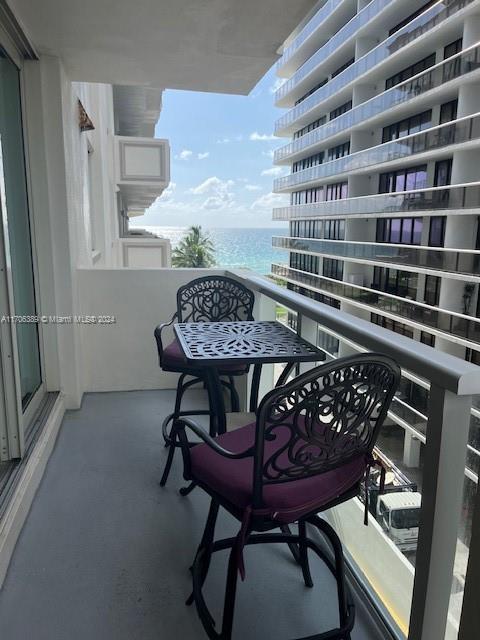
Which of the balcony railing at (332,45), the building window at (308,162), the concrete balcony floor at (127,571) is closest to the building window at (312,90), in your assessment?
the balcony railing at (332,45)

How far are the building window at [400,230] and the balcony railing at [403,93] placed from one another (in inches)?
182

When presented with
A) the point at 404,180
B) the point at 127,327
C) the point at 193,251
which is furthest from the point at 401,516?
the point at 193,251

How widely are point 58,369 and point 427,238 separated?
17.7 meters

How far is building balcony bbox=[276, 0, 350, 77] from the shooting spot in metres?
23.1

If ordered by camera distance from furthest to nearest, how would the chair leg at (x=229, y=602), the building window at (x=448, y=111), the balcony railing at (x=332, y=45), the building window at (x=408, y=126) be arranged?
1. the balcony railing at (x=332, y=45)
2. the building window at (x=408, y=126)
3. the building window at (x=448, y=111)
4. the chair leg at (x=229, y=602)

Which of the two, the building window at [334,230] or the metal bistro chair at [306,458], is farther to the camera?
the building window at [334,230]

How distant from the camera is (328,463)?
1168mm

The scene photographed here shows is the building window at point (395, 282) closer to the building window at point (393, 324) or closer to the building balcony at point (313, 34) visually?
the building window at point (393, 324)

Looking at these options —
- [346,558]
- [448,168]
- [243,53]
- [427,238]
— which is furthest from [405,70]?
[346,558]

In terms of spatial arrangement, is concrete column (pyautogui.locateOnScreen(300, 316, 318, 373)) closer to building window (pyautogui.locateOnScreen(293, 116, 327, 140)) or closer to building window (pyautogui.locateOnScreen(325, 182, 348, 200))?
building window (pyautogui.locateOnScreen(325, 182, 348, 200))

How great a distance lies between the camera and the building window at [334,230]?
78.1ft

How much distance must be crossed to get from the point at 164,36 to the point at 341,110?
24.9 meters

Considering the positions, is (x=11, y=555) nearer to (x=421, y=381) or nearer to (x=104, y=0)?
(x=421, y=381)

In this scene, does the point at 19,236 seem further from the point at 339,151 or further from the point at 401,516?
the point at 339,151
